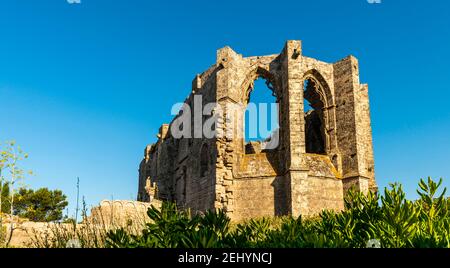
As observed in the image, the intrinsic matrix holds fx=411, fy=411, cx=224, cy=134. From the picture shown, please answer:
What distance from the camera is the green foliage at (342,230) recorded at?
3344 mm

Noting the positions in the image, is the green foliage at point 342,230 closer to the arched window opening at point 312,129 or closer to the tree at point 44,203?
the arched window opening at point 312,129

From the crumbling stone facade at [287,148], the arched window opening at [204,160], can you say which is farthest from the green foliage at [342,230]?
the arched window opening at [204,160]

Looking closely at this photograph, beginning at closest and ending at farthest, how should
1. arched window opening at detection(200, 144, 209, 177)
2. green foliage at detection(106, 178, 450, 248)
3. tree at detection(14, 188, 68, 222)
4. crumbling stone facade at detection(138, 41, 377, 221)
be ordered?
green foliage at detection(106, 178, 450, 248) < crumbling stone facade at detection(138, 41, 377, 221) < arched window opening at detection(200, 144, 209, 177) < tree at detection(14, 188, 68, 222)

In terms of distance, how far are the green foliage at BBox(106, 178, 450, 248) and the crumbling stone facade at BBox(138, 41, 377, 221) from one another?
588 inches

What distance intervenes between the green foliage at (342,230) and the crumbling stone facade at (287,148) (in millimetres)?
14943

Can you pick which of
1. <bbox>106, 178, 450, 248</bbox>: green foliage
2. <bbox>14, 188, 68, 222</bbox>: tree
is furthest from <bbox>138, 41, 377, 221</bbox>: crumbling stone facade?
<bbox>14, 188, 68, 222</bbox>: tree

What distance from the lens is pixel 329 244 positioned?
3191 mm

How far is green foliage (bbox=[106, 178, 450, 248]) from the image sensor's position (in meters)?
3.34

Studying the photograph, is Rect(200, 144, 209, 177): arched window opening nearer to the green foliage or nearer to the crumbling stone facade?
the crumbling stone facade

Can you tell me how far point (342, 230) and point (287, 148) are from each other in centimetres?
1633

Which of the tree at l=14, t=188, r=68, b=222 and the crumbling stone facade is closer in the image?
the crumbling stone facade
